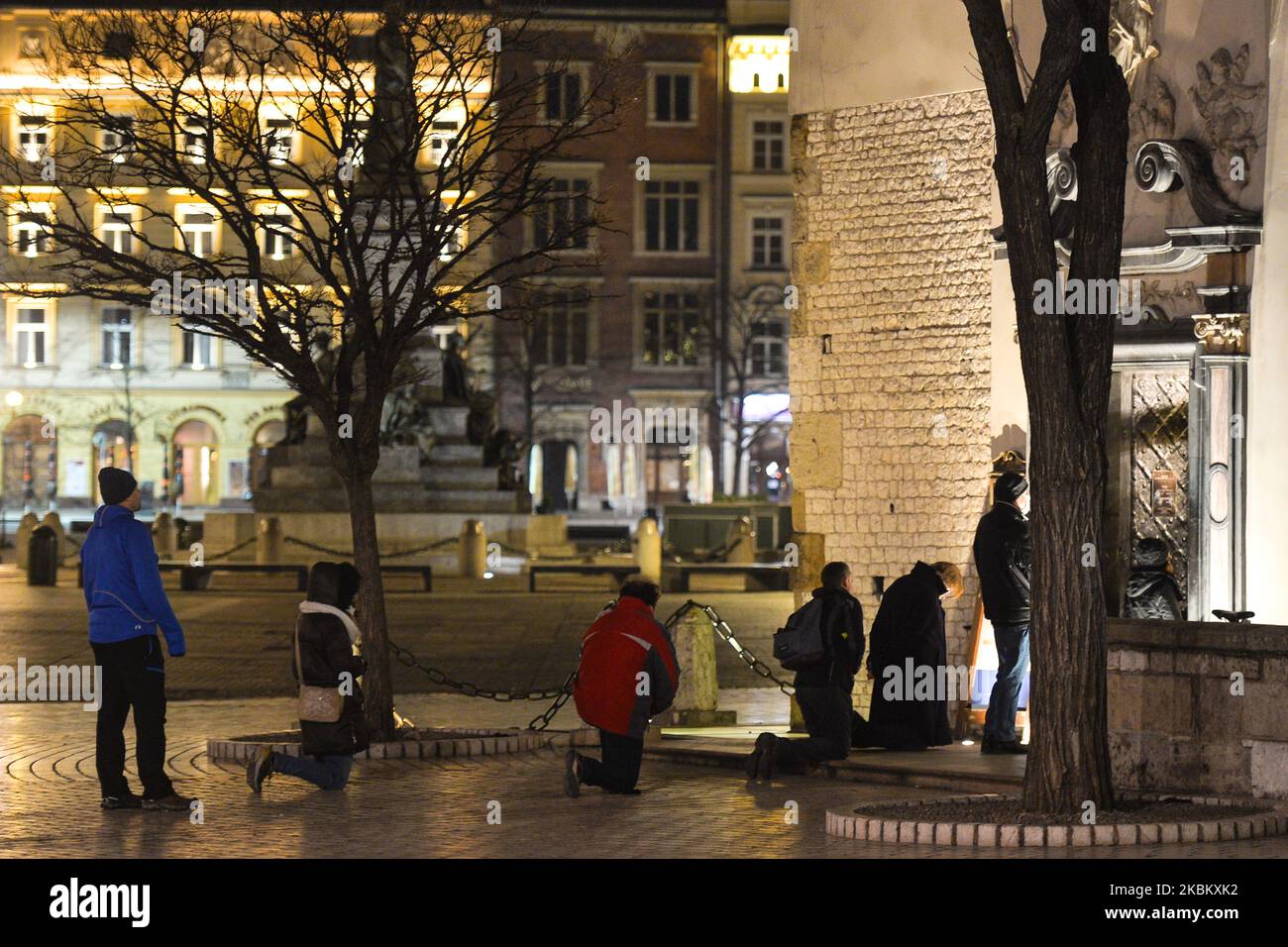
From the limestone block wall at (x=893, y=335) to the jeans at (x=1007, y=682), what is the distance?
9.05 feet

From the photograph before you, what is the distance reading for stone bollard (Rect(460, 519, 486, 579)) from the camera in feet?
116

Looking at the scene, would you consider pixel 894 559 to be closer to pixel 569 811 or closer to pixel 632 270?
pixel 569 811

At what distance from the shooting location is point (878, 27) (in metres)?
18.0

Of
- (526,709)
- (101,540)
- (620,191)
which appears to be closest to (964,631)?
(526,709)

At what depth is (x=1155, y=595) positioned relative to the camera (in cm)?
1558

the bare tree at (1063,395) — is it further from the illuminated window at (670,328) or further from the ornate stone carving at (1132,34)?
the illuminated window at (670,328)

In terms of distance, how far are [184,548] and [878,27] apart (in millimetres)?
28951

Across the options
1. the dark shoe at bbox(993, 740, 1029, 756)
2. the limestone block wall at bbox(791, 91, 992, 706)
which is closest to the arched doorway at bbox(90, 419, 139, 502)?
the limestone block wall at bbox(791, 91, 992, 706)

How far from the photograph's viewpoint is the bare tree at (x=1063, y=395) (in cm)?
1069

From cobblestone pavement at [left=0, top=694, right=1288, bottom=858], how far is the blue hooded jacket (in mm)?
1013

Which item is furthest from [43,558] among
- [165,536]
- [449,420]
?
[449,420]

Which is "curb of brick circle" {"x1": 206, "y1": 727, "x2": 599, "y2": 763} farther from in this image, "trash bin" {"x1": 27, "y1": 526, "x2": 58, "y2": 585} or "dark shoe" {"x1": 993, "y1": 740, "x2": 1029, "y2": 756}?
"trash bin" {"x1": 27, "y1": 526, "x2": 58, "y2": 585}

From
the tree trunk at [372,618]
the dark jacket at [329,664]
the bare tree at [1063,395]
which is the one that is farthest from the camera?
the tree trunk at [372,618]

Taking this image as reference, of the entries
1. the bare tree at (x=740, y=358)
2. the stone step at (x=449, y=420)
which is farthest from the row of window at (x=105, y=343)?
the stone step at (x=449, y=420)
